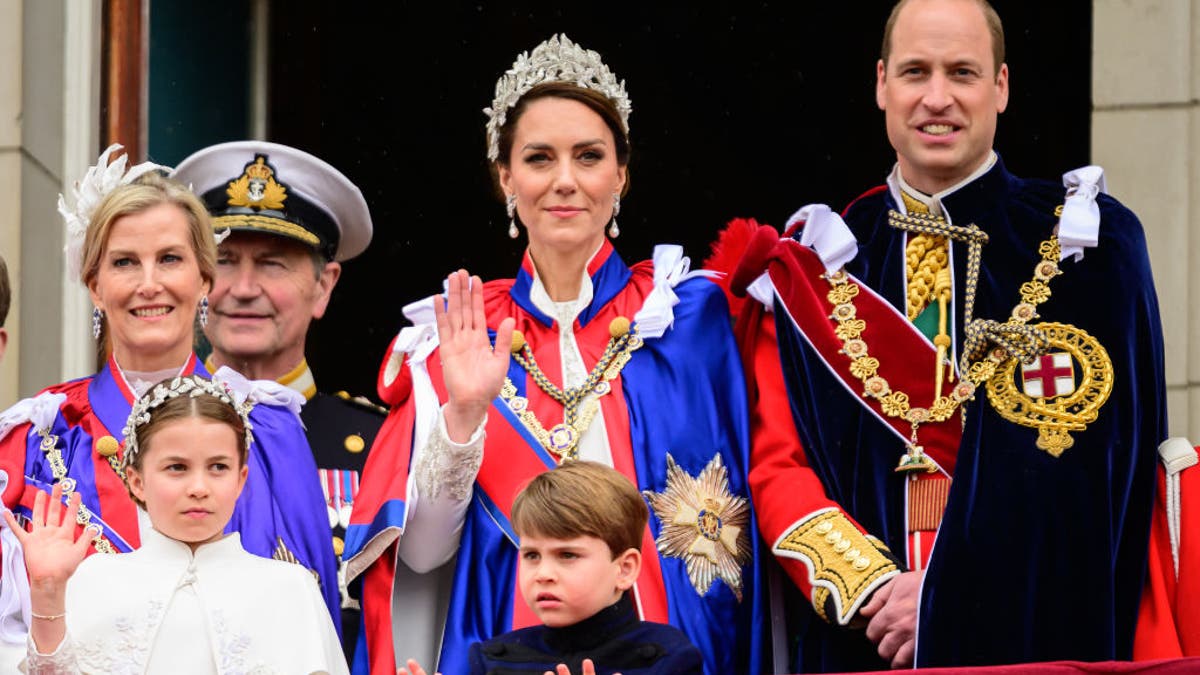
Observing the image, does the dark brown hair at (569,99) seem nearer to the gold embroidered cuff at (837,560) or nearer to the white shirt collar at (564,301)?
the white shirt collar at (564,301)

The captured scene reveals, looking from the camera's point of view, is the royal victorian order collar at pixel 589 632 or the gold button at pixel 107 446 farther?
the gold button at pixel 107 446

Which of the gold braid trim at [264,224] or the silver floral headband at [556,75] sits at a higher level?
the silver floral headband at [556,75]

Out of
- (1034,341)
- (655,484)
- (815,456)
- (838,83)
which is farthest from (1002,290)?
(838,83)

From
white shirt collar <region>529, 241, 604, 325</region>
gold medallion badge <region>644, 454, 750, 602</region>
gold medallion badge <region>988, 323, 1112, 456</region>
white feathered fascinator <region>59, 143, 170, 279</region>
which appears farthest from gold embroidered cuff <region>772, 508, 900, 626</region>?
white feathered fascinator <region>59, 143, 170, 279</region>

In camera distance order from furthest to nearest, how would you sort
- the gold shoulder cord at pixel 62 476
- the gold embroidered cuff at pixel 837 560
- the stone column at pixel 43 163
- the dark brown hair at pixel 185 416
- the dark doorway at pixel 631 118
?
1. the dark doorway at pixel 631 118
2. the stone column at pixel 43 163
3. the gold shoulder cord at pixel 62 476
4. the gold embroidered cuff at pixel 837 560
5. the dark brown hair at pixel 185 416

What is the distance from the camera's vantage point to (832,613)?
4793 mm

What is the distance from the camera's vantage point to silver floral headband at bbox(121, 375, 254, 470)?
4.65 metres

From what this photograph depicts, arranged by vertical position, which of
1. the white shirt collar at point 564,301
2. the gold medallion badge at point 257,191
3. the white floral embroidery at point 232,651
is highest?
the gold medallion badge at point 257,191

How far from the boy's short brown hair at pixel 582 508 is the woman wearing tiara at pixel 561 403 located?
1.48 feet

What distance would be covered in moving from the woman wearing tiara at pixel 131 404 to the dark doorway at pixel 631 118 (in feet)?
13.0

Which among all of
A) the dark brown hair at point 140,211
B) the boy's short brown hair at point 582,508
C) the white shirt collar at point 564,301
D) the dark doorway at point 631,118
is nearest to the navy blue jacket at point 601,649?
the boy's short brown hair at point 582,508

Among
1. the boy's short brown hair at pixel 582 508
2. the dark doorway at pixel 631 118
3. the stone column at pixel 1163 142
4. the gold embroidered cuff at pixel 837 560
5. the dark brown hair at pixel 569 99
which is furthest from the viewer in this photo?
the dark doorway at pixel 631 118

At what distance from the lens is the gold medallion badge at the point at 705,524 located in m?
5.02

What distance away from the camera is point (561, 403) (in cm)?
518
